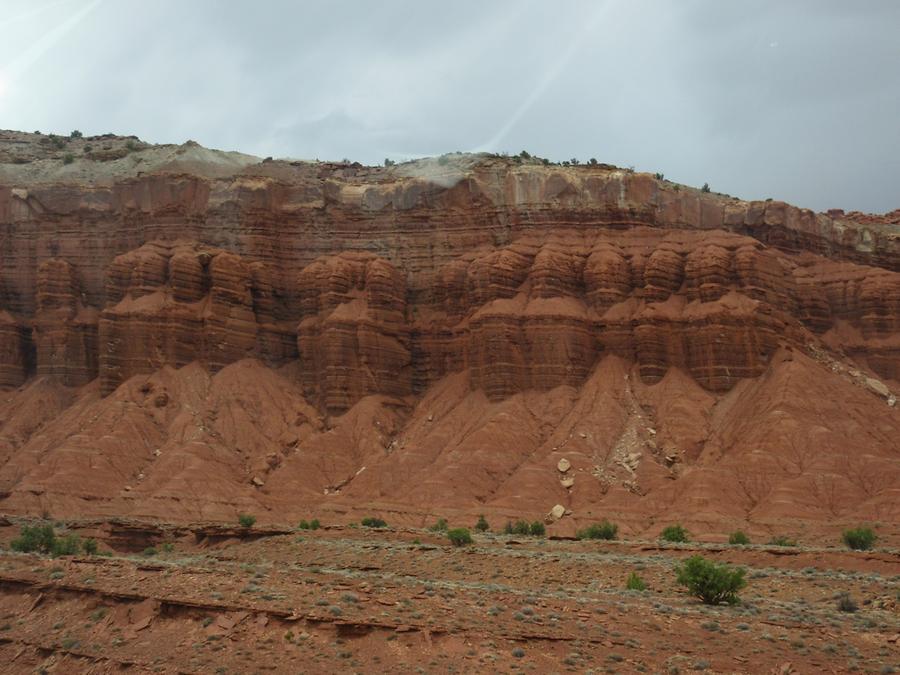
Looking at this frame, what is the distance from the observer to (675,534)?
40.2m

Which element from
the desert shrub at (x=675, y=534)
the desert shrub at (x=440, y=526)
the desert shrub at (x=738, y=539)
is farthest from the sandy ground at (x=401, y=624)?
the desert shrub at (x=440, y=526)

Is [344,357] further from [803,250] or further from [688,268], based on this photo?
[803,250]

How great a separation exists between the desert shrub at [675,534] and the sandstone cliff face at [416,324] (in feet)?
25.2

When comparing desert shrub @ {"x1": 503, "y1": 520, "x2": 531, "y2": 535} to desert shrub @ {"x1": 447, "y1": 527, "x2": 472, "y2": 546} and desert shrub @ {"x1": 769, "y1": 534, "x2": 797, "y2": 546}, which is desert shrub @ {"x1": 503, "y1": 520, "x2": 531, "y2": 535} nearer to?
desert shrub @ {"x1": 447, "y1": 527, "x2": 472, "y2": 546}

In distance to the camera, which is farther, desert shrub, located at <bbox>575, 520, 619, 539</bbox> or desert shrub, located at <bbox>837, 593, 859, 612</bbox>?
desert shrub, located at <bbox>575, 520, 619, 539</bbox>

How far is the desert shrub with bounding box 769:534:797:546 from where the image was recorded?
38.2 m

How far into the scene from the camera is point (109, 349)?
64.3 meters

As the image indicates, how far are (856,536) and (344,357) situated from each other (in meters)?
36.0

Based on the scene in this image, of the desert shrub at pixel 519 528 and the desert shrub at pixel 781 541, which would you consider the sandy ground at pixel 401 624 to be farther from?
the desert shrub at pixel 519 528

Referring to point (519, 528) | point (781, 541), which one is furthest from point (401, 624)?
point (519, 528)

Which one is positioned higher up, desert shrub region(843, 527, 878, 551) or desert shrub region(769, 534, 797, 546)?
desert shrub region(843, 527, 878, 551)

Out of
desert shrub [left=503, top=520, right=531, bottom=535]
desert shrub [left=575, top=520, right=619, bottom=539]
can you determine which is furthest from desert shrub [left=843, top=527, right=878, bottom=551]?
desert shrub [left=503, top=520, right=531, bottom=535]

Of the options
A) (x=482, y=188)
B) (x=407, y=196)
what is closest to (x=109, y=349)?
(x=407, y=196)

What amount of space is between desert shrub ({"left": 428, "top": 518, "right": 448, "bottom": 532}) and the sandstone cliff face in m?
4.05
